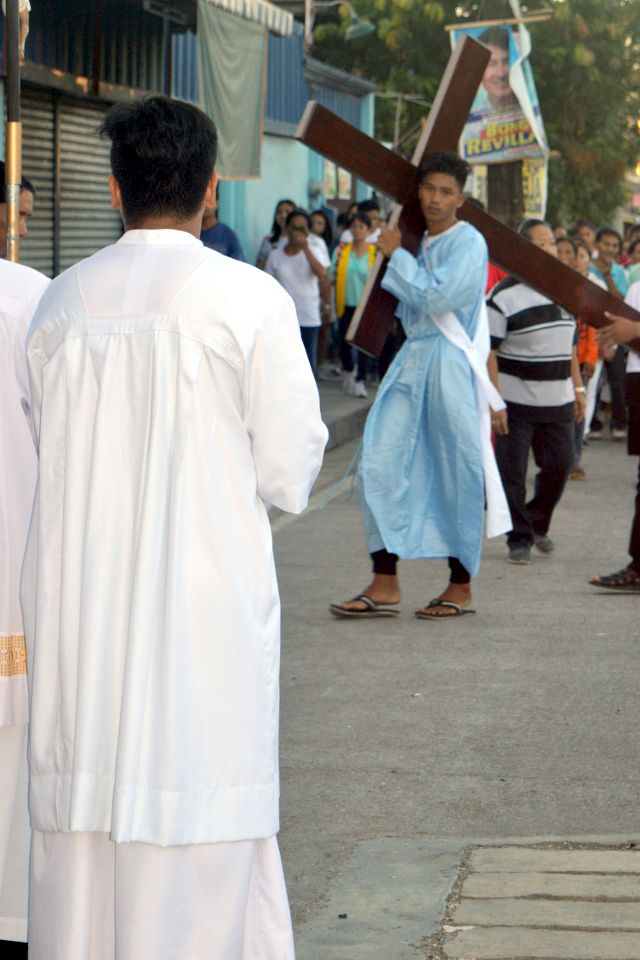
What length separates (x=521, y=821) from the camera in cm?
467

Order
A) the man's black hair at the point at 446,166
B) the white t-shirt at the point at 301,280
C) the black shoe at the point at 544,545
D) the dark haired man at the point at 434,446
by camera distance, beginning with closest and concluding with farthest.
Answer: the man's black hair at the point at 446,166 → the dark haired man at the point at 434,446 → the black shoe at the point at 544,545 → the white t-shirt at the point at 301,280

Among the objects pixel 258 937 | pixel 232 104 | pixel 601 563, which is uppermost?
pixel 232 104

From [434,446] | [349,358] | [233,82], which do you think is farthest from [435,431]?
[349,358]

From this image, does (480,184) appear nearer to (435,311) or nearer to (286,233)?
(286,233)

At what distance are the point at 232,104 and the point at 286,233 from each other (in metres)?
3.10

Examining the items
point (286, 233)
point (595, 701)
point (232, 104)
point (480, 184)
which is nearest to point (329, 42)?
point (480, 184)

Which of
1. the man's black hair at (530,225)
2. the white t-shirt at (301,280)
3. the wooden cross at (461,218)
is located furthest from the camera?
the white t-shirt at (301,280)

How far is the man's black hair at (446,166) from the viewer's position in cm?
683

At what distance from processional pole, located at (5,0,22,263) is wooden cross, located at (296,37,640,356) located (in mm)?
2698

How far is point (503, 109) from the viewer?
17.2 metres

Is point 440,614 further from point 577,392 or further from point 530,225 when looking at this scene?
point 577,392

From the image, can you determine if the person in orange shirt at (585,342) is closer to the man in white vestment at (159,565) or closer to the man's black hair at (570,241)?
the man's black hair at (570,241)

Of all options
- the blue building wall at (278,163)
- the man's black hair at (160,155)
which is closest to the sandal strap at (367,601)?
the man's black hair at (160,155)

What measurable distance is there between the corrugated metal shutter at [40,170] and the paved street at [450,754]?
507 centimetres
